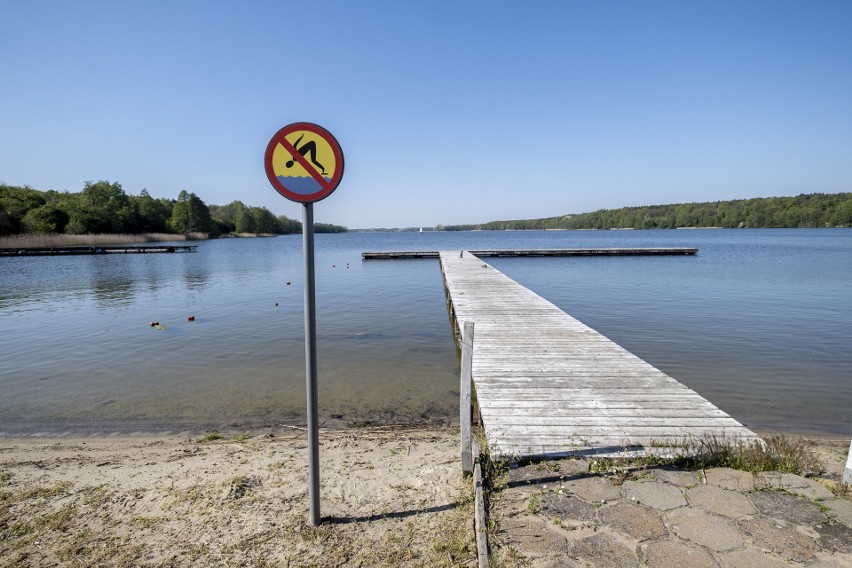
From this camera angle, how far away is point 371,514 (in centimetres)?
350

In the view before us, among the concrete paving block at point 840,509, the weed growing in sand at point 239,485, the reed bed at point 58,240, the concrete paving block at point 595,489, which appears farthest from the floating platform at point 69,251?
the concrete paving block at point 840,509

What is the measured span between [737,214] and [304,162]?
151657 millimetres

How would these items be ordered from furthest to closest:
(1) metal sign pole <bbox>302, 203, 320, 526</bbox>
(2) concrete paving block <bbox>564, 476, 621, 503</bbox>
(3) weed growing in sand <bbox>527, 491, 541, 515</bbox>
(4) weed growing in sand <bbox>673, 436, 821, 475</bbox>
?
(4) weed growing in sand <bbox>673, 436, 821, 475</bbox> < (2) concrete paving block <bbox>564, 476, 621, 503</bbox> < (3) weed growing in sand <bbox>527, 491, 541, 515</bbox> < (1) metal sign pole <bbox>302, 203, 320, 526</bbox>

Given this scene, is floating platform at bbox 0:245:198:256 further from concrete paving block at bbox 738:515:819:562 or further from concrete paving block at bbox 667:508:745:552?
concrete paving block at bbox 738:515:819:562

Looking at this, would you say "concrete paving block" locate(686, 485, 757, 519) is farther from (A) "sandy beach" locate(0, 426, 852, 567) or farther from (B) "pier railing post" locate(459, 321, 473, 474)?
(B) "pier railing post" locate(459, 321, 473, 474)

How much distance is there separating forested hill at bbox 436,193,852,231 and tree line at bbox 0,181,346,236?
124m

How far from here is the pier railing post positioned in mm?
3747

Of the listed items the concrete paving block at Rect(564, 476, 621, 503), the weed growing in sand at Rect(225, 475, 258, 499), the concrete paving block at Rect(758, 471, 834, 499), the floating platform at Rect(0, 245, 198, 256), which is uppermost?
the floating platform at Rect(0, 245, 198, 256)

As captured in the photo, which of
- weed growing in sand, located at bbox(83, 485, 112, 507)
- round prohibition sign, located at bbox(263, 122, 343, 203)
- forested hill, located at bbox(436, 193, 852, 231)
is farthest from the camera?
forested hill, located at bbox(436, 193, 852, 231)

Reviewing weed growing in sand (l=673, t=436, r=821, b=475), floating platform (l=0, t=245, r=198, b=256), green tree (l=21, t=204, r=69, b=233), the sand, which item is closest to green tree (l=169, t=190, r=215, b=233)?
green tree (l=21, t=204, r=69, b=233)

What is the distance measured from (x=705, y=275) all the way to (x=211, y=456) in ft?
90.2

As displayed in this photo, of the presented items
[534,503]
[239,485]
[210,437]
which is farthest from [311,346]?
[210,437]

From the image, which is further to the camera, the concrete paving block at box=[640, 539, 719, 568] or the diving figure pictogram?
the diving figure pictogram

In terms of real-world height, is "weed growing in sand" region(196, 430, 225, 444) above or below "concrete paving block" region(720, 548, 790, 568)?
below
